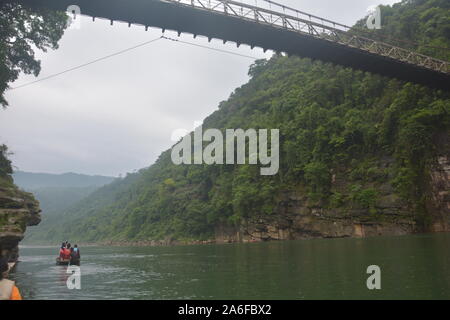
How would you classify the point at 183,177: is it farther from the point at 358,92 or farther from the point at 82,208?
the point at 82,208

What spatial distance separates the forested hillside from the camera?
4084 cm

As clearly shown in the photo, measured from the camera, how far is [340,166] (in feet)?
169

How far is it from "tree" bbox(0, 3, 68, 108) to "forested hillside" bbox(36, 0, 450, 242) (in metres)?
28.8

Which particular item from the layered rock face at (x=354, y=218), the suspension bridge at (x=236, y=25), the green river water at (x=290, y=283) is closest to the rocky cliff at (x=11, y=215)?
the green river water at (x=290, y=283)

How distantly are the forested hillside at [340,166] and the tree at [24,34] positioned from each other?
28.8 m

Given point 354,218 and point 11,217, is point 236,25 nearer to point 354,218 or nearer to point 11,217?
point 11,217

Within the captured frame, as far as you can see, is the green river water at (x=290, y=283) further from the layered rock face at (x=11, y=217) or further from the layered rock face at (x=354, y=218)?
the layered rock face at (x=354, y=218)

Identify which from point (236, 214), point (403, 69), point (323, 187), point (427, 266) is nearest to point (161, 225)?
point (236, 214)

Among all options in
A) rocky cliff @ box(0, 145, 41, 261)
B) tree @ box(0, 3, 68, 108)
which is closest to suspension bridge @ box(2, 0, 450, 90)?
tree @ box(0, 3, 68, 108)

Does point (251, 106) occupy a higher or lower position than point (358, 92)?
higher

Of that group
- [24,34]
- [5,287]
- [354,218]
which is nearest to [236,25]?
[24,34]

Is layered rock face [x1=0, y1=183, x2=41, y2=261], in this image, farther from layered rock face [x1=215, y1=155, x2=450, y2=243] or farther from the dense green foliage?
layered rock face [x1=215, y1=155, x2=450, y2=243]
